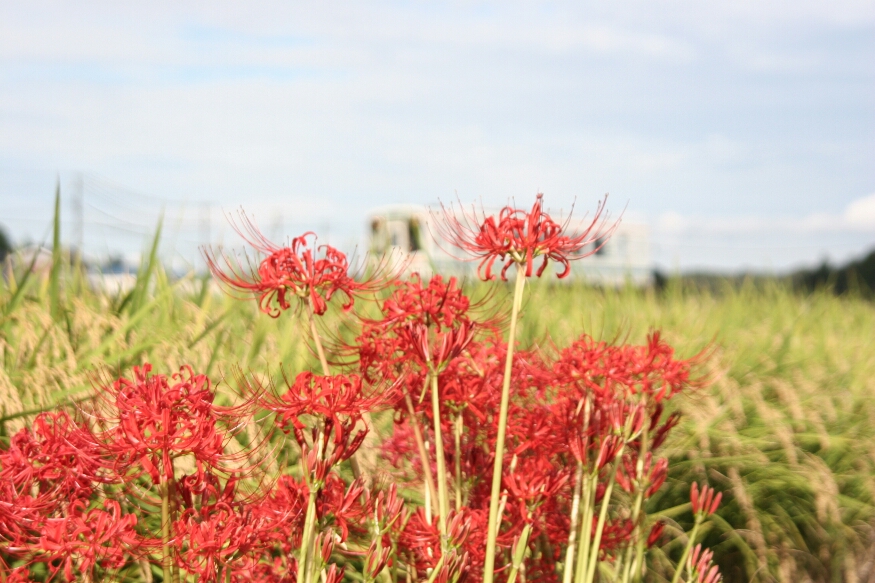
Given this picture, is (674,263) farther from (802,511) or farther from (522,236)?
(522,236)

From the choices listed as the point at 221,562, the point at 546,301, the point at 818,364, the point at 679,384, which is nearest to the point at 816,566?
the point at 818,364

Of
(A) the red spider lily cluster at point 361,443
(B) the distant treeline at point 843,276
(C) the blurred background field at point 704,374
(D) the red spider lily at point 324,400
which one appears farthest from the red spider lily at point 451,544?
(B) the distant treeline at point 843,276

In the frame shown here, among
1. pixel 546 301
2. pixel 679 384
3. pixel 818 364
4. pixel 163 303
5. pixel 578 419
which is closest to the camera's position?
pixel 578 419

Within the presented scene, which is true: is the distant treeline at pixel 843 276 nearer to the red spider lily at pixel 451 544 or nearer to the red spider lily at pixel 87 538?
the red spider lily at pixel 451 544

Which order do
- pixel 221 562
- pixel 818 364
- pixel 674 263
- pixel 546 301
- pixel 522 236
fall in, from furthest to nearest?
pixel 674 263 → pixel 818 364 → pixel 546 301 → pixel 522 236 → pixel 221 562

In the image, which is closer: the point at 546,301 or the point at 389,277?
the point at 389,277

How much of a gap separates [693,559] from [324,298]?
112cm

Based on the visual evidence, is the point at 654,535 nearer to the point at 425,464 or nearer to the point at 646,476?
the point at 646,476

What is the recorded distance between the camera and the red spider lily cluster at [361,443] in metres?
1.61

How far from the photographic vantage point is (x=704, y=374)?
4.81m

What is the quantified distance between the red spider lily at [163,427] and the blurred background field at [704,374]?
5.00 ft

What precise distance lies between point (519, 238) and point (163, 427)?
78 centimetres

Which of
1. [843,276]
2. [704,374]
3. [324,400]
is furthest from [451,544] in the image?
[843,276]

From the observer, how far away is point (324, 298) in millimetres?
1809
